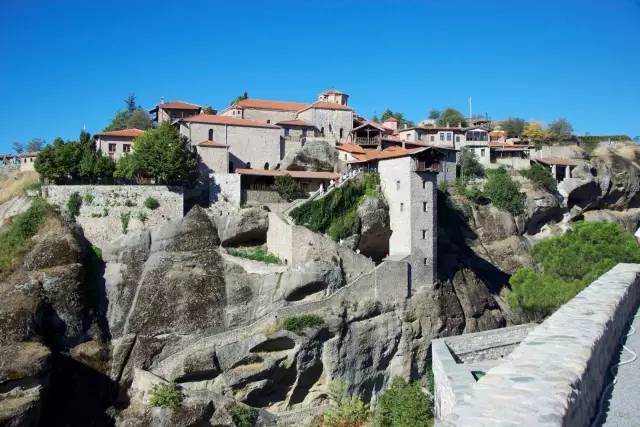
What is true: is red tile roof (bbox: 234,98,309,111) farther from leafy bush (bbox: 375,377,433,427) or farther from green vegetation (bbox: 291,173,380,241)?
leafy bush (bbox: 375,377,433,427)

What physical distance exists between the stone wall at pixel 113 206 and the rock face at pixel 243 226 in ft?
9.81

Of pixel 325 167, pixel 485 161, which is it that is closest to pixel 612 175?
pixel 485 161

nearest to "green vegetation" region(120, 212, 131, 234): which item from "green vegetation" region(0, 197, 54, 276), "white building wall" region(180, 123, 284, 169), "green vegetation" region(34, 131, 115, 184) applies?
"green vegetation" region(0, 197, 54, 276)

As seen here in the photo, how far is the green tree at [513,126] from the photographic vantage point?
79.8 m

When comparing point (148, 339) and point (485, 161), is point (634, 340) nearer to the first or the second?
point (148, 339)

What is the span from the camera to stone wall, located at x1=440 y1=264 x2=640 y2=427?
539cm

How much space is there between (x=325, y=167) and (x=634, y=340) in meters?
38.5

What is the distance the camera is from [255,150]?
156 ft

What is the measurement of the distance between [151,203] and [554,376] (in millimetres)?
34923

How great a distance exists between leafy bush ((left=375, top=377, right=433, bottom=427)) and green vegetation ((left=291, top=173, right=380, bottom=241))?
32.8 feet

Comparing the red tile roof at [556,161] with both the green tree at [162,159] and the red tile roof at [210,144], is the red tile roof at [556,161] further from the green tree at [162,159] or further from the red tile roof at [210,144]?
the green tree at [162,159]

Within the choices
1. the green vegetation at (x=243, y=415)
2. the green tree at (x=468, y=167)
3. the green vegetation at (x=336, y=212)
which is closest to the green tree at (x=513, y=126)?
the green tree at (x=468, y=167)

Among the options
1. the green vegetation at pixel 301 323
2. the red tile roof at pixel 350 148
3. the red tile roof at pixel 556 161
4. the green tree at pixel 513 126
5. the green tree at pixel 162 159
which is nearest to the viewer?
the green vegetation at pixel 301 323

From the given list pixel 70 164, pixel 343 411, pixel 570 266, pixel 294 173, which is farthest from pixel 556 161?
pixel 70 164
